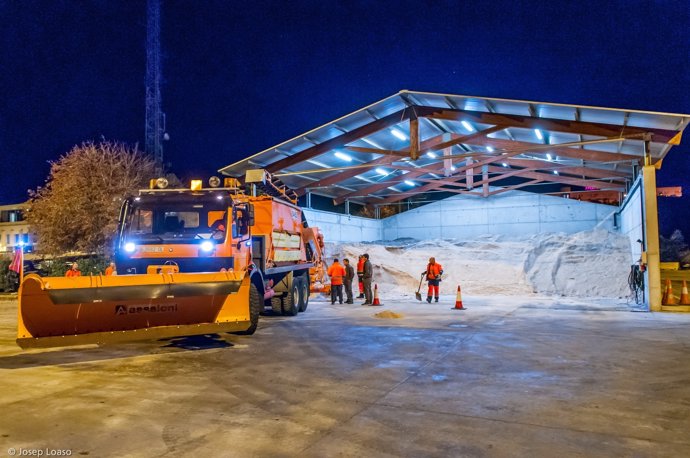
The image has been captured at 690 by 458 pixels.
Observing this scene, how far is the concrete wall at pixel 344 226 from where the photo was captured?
25.9 m

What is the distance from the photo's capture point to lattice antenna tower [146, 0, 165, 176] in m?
49.2

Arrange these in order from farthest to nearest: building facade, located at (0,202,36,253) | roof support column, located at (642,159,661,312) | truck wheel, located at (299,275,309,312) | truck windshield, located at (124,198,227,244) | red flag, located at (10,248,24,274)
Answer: building facade, located at (0,202,36,253) → truck wheel, located at (299,275,309,312) → roof support column, located at (642,159,661,312) → red flag, located at (10,248,24,274) → truck windshield, located at (124,198,227,244)

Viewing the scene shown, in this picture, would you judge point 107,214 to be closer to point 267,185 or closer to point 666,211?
point 267,185

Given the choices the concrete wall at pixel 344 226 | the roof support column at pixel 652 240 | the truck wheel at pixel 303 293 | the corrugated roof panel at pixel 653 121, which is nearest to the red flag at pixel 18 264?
the truck wheel at pixel 303 293

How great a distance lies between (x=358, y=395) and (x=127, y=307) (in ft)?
13.1

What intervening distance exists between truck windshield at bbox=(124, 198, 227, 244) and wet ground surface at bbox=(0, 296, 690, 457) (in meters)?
2.09

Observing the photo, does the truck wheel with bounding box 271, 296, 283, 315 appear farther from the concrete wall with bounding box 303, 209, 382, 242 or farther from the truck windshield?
the concrete wall with bounding box 303, 209, 382, 242

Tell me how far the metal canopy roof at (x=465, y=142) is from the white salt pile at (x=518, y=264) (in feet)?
11.4

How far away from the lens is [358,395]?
222 inches

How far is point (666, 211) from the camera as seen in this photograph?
6081 cm

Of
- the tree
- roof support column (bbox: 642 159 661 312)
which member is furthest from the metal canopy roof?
the tree

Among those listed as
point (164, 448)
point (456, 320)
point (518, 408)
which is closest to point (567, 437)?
point (518, 408)

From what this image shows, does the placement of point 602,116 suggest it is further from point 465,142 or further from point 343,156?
point 343,156

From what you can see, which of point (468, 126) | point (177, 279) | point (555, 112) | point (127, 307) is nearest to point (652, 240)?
point (555, 112)
